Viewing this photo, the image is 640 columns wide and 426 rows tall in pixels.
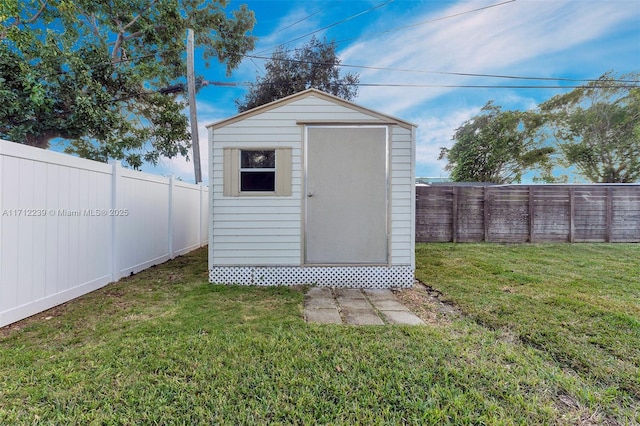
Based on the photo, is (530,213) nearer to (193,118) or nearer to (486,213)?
(486,213)

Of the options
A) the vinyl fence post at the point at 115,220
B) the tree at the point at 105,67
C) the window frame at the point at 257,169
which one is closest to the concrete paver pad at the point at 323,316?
the window frame at the point at 257,169

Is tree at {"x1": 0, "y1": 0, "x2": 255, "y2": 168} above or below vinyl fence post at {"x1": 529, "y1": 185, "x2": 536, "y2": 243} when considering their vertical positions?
above

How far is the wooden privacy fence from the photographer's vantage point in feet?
27.0

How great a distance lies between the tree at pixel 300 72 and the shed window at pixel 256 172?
798cm

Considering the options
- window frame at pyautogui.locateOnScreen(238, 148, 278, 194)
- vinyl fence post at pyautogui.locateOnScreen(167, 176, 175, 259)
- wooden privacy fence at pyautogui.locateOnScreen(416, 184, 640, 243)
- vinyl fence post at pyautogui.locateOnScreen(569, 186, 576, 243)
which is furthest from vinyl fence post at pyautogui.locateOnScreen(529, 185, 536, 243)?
vinyl fence post at pyautogui.locateOnScreen(167, 176, 175, 259)

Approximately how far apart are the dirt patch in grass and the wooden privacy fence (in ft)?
14.6

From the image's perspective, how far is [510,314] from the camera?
10.3ft

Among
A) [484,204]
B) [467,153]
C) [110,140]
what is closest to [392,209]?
[484,204]

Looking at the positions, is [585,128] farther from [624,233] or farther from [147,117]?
[147,117]

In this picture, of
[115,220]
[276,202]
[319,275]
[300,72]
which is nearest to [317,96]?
[276,202]

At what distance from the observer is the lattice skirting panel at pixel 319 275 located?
14.3ft

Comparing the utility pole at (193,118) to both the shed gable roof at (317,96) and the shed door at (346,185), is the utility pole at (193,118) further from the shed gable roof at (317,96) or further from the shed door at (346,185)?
the shed door at (346,185)

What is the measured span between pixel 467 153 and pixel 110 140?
716 inches

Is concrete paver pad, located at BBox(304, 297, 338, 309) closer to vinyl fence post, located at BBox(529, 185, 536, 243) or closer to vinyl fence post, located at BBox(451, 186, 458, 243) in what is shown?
vinyl fence post, located at BBox(451, 186, 458, 243)
